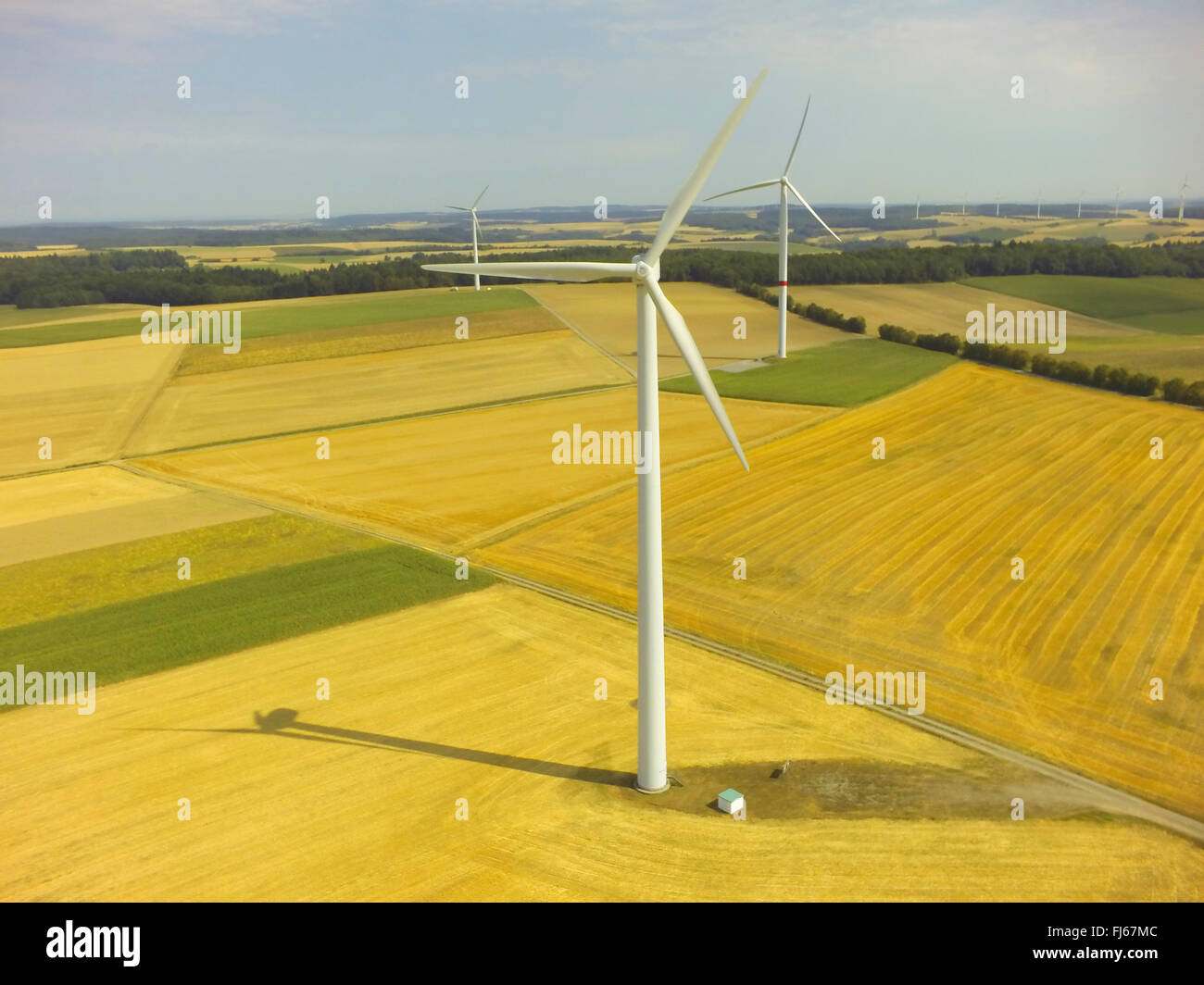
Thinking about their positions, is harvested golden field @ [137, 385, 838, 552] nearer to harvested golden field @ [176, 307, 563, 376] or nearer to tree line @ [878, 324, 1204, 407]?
tree line @ [878, 324, 1204, 407]

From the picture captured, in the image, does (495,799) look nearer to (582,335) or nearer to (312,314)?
(582,335)

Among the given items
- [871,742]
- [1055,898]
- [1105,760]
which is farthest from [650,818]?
[1105,760]

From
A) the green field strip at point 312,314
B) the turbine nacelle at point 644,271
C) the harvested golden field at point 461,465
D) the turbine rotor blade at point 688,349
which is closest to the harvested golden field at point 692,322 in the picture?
the green field strip at point 312,314

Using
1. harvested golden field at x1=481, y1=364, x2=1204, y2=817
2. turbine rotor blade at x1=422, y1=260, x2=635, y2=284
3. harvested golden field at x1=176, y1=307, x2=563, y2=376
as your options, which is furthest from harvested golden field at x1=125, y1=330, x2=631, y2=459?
turbine rotor blade at x1=422, y1=260, x2=635, y2=284

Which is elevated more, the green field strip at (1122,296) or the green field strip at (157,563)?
the green field strip at (1122,296)

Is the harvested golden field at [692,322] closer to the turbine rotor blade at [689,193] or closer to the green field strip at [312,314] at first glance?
the green field strip at [312,314]

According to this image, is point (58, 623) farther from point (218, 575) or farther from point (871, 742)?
point (871, 742)
